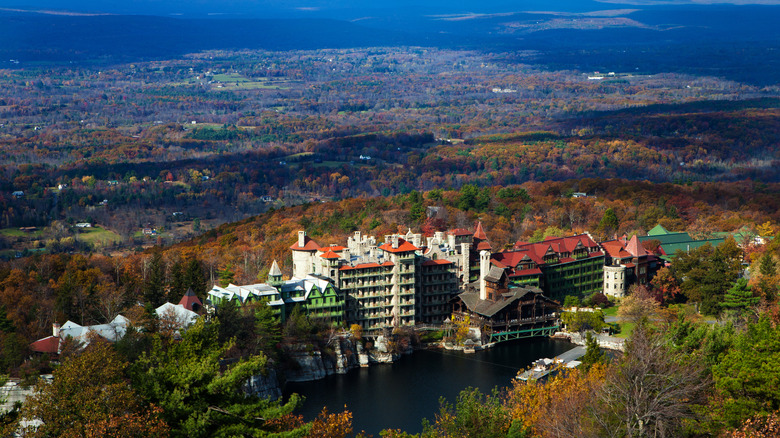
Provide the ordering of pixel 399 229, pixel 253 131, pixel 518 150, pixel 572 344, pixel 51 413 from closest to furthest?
pixel 51 413 < pixel 572 344 < pixel 399 229 < pixel 518 150 < pixel 253 131

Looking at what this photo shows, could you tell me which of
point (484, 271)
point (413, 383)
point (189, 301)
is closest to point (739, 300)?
point (484, 271)

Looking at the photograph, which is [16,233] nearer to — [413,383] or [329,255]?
[329,255]

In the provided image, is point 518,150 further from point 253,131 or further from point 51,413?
point 51,413

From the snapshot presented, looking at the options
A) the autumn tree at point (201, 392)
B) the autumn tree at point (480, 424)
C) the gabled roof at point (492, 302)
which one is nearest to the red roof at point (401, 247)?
the gabled roof at point (492, 302)

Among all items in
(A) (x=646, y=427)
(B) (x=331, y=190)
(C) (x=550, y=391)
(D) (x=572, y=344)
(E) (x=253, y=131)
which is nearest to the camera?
(A) (x=646, y=427)

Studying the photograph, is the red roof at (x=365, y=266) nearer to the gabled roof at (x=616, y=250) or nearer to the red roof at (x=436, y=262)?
the red roof at (x=436, y=262)

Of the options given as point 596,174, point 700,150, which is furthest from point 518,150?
point 700,150

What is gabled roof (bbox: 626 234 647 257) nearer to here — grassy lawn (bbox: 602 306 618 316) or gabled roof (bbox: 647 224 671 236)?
grassy lawn (bbox: 602 306 618 316)
